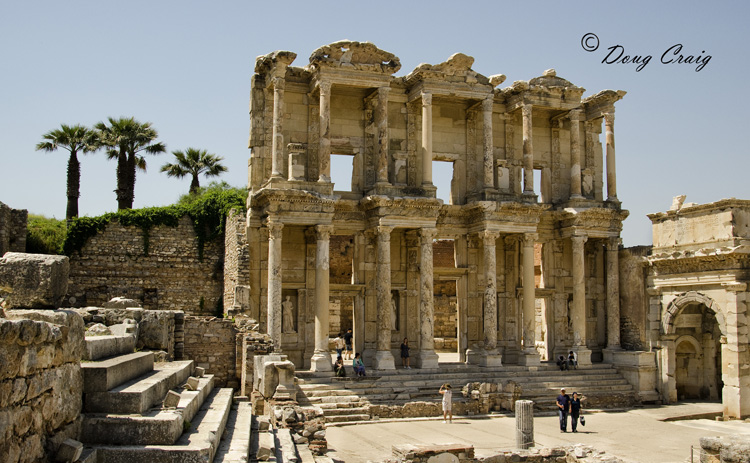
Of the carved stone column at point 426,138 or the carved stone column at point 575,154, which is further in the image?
the carved stone column at point 575,154

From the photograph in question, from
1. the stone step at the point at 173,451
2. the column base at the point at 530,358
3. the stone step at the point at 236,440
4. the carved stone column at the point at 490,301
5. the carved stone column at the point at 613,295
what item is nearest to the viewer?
the stone step at the point at 173,451

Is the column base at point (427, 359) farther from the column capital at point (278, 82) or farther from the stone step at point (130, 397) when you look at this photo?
the stone step at point (130, 397)

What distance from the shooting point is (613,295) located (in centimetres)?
2705

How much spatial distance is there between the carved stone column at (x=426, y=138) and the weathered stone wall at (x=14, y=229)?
1388 cm

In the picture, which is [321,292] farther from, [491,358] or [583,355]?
[583,355]

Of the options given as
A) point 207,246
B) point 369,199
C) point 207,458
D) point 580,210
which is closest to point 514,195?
point 580,210

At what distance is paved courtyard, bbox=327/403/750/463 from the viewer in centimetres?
1608

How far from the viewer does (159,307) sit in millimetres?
28578

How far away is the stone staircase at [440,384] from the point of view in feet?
67.8

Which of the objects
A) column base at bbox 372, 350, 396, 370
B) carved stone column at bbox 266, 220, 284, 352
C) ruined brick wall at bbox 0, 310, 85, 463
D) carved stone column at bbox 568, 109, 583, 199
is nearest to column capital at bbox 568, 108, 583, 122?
Result: carved stone column at bbox 568, 109, 583, 199

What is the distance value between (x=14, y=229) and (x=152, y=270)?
5175mm

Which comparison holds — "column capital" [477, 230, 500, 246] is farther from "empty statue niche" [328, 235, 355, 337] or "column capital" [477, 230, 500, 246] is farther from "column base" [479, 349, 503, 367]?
"empty statue niche" [328, 235, 355, 337]

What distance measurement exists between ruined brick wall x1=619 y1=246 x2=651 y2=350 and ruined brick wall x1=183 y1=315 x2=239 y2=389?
557 inches

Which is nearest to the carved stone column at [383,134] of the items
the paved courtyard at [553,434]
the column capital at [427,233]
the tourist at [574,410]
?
the column capital at [427,233]
